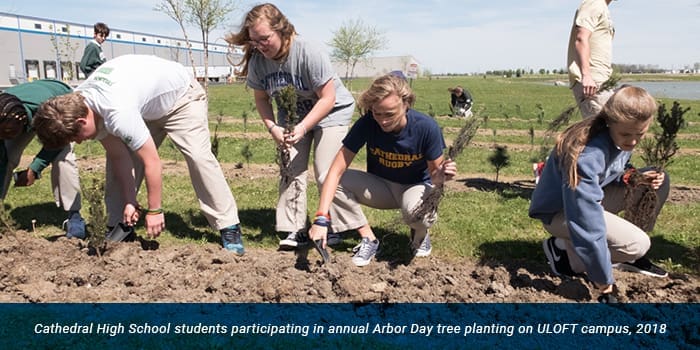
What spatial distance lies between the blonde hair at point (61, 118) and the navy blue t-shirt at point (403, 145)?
5.54 feet

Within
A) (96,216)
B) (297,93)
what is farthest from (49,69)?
(297,93)

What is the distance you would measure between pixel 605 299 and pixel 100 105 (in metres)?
3.23

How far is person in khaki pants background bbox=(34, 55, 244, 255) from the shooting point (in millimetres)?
3146

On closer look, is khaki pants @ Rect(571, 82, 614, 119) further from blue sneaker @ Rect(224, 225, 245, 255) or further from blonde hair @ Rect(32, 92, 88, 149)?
blonde hair @ Rect(32, 92, 88, 149)

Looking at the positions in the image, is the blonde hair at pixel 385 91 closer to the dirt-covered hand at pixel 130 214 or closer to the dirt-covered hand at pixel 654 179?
the dirt-covered hand at pixel 654 179

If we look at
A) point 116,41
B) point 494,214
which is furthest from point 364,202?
point 116,41

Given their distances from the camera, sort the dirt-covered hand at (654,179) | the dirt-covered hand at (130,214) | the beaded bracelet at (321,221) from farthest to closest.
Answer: the dirt-covered hand at (130,214) < the dirt-covered hand at (654,179) < the beaded bracelet at (321,221)

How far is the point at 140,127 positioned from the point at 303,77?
1259mm

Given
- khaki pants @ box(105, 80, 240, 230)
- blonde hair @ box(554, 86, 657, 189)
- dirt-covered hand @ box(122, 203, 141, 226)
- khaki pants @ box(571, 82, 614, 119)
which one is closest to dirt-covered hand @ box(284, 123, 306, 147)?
khaki pants @ box(105, 80, 240, 230)

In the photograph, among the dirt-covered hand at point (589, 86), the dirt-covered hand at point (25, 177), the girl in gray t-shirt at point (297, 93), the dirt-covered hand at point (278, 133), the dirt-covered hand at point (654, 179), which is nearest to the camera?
the dirt-covered hand at point (654, 179)

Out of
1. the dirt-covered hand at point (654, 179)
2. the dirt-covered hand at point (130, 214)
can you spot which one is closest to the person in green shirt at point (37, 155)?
the dirt-covered hand at point (130, 214)

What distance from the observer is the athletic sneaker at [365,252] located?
371 centimetres

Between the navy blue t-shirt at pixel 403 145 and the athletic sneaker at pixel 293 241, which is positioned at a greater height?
the navy blue t-shirt at pixel 403 145

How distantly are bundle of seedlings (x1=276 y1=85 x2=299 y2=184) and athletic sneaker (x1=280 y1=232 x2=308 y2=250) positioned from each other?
43 cm
